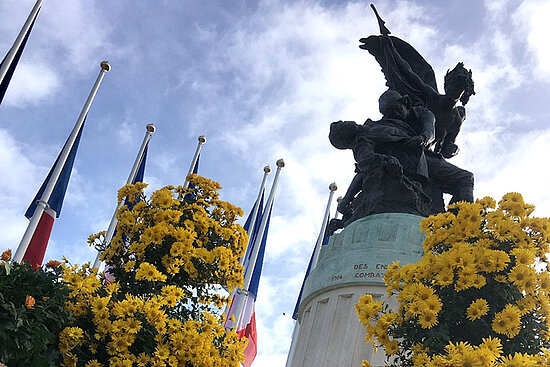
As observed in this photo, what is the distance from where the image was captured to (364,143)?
7770mm

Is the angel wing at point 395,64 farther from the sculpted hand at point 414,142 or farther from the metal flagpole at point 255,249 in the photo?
the metal flagpole at point 255,249

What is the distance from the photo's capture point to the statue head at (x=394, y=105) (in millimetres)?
8320

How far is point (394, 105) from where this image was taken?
27.3ft

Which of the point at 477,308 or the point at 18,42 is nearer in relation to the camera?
the point at 477,308

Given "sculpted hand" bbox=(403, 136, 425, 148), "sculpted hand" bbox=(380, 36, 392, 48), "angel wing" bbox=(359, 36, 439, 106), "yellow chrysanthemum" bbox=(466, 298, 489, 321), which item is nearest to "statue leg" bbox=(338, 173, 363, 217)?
"sculpted hand" bbox=(403, 136, 425, 148)

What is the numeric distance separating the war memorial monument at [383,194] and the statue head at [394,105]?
0.02 metres

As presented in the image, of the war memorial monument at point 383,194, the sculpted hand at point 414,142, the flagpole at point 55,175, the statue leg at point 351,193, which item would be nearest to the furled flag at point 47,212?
the flagpole at point 55,175

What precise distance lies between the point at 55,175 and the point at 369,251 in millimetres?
9721

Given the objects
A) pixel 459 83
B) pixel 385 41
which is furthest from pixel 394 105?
pixel 385 41

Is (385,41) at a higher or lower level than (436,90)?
higher

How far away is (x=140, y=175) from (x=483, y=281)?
13.5 m

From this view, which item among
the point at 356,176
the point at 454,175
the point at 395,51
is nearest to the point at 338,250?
the point at 356,176

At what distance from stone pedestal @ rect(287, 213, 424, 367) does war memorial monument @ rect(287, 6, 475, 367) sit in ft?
0.04

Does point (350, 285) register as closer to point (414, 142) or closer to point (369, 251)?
point (369, 251)
